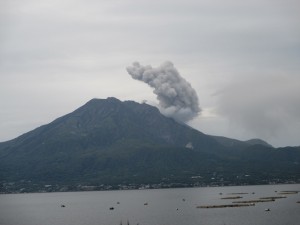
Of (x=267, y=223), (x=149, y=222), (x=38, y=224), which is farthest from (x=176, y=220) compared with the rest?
(x=38, y=224)

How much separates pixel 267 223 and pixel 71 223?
4965 centimetres

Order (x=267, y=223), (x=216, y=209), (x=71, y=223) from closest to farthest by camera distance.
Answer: (x=267, y=223)
(x=71, y=223)
(x=216, y=209)

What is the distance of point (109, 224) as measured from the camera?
122 meters

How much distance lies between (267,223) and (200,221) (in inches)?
669

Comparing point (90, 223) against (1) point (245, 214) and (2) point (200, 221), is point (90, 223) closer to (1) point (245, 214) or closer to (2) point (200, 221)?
(2) point (200, 221)

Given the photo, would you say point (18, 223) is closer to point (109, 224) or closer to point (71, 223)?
point (71, 223)

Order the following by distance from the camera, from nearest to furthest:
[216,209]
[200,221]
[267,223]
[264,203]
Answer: [267,223] < [200,221] < [216,209] < [264,203]

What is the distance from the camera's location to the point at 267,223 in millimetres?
111062

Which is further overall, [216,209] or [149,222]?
[216,209]

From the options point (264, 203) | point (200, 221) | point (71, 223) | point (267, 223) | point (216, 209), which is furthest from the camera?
point (264, 203)

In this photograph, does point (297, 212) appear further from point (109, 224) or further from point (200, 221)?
point (109, 224)

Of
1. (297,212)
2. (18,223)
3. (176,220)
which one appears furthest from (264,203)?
(18,223)

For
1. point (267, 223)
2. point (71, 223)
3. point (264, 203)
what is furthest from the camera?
point (264, 203)

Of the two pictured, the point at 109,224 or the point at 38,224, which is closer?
the point at 109,224
